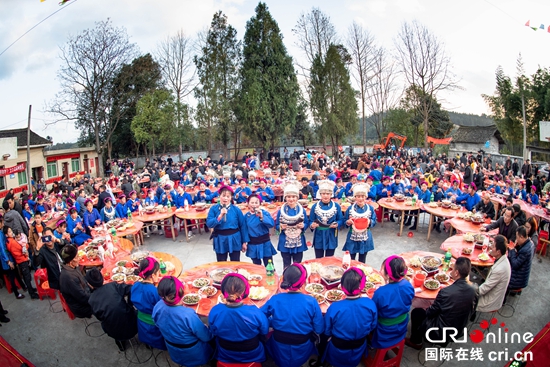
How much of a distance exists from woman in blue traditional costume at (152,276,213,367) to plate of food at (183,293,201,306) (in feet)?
1.86

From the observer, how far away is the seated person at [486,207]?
786 centimetres

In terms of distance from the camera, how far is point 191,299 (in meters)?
4.28

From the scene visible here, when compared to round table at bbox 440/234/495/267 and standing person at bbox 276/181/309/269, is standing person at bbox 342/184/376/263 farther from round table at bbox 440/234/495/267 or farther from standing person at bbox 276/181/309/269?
round table at bbox 440/234/495/267

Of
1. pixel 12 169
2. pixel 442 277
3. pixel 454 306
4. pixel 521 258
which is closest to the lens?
pixel 454 306

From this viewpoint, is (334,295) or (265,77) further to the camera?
(265,77)

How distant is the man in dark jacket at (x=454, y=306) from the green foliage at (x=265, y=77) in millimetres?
23590

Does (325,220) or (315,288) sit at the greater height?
(325,220)

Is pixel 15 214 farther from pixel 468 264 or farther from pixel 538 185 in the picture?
pixel 538 185

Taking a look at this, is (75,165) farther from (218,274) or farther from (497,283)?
(497,283)

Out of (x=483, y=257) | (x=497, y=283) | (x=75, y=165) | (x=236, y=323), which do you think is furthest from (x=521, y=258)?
(x=75, y=165)

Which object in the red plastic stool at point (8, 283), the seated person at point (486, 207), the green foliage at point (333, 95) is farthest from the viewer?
the green foliage at point (333, 95)

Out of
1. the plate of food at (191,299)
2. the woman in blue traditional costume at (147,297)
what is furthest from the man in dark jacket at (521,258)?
the woman in blue traditional costume at (147,297)

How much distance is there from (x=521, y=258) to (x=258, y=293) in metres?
4.10

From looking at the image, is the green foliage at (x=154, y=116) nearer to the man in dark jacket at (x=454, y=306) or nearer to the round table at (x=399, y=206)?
the round table at (x=399, y=206)
